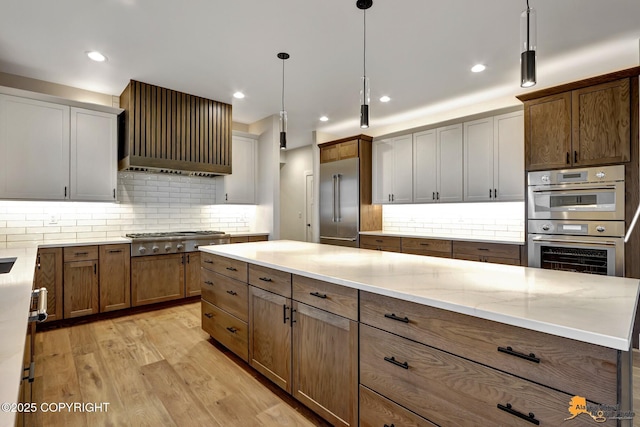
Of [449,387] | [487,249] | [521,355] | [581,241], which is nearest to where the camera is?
[521,355]

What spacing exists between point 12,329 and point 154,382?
5.29ft

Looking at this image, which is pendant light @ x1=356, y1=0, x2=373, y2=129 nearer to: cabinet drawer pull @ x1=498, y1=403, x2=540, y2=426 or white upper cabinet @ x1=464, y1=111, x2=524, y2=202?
cabinet drawer pull @ x1=498, y1=403, x2=540, y2=426

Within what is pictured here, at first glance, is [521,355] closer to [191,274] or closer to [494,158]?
[494,158]

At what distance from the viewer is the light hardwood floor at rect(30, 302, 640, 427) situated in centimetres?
185

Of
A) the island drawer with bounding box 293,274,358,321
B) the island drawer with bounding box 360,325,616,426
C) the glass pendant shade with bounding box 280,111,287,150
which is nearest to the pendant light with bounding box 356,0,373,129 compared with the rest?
the glass pendant shade with bounding box 280,111,287,150

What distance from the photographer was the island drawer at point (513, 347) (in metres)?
0.91

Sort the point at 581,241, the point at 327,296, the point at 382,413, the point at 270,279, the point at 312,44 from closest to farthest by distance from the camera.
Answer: the point at 382,413 < the point at 327,296 < the point at 270,279 < the point at 312,44 < the point at 581,241

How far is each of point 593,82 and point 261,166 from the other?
414cm

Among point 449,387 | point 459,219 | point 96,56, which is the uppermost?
point 96,56

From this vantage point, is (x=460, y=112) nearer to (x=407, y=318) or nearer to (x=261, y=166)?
(x=261, y=166)

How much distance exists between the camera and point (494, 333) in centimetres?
111

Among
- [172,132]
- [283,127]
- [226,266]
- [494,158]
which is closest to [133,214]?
[172,132]

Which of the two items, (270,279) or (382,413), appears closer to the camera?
(382,413)

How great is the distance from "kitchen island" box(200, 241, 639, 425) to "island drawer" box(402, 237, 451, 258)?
2307 mm
